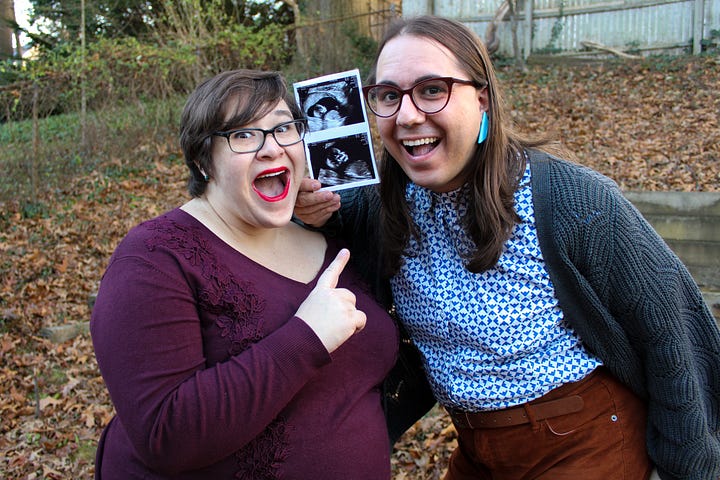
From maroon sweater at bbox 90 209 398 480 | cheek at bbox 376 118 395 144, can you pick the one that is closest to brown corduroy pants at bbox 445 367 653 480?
maroon sweater at bbox 90 209 398 480

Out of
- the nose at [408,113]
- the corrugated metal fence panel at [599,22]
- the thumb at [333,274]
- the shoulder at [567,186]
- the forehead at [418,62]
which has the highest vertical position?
the corrugated metal fence panel at [599,22]

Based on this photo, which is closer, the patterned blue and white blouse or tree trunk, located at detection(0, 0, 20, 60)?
the patterned blue and white blouse

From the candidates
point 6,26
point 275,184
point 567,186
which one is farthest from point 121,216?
point 6,26

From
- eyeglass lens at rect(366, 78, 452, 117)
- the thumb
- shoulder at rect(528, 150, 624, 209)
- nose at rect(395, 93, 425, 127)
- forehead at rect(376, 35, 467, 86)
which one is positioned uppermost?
forehead at rect(376, 35, 467, 86)

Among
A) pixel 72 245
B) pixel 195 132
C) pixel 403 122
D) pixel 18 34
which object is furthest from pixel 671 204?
pixel 18 34

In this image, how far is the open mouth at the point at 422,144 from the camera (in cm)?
203

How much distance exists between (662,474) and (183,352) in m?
1.56

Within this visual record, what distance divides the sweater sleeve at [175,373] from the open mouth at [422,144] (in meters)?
0.70

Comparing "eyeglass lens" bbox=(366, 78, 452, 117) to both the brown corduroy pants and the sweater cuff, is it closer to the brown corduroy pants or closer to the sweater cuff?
the sweater cuff

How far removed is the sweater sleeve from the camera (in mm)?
1633

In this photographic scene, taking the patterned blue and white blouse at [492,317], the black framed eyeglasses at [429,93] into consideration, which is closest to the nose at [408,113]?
the black framed eyeglasses at [429,93]

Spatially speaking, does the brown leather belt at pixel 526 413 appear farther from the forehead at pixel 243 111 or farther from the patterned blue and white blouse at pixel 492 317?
the forehead at pixel 243 111

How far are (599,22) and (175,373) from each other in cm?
1490

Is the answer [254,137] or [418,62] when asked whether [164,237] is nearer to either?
[254,137]
